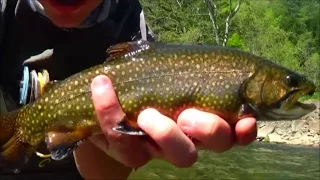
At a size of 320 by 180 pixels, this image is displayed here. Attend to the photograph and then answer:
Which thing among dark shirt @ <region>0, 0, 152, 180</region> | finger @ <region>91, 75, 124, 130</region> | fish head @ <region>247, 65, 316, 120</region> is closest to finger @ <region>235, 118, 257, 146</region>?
fish head @ <region>247, 65, 316, 120</region>

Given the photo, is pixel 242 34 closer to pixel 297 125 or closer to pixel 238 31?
pixel 238 31

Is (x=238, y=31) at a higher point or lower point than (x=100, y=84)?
lower

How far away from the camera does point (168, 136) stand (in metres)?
2.37

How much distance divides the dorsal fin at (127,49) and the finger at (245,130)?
60 cm

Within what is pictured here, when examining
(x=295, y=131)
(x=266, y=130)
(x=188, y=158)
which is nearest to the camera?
(x=188, y=158)

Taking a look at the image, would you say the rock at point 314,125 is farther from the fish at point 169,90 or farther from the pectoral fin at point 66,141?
the pectoral fin at point 66,141

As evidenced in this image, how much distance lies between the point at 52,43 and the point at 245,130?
164cm

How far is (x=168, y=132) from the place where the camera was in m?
2.37

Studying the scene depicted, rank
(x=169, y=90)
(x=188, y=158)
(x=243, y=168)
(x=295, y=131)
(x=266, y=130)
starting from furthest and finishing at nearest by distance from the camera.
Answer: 1. (x=266, y=130)
2. (x=295, y=131)
3. (x=243, y=168)
4. (x=169, y=90)
5. (x=188, y=158)

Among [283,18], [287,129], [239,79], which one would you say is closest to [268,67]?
[239,79]

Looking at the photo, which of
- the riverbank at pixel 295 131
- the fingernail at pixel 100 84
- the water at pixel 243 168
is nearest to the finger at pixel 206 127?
the fingernail at pixel 100 84

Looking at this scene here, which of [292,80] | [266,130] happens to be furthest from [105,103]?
[266,130]

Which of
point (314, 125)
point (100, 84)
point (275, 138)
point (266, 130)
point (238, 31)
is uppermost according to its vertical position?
point (100, 84)

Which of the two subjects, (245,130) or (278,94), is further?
(278,94)
